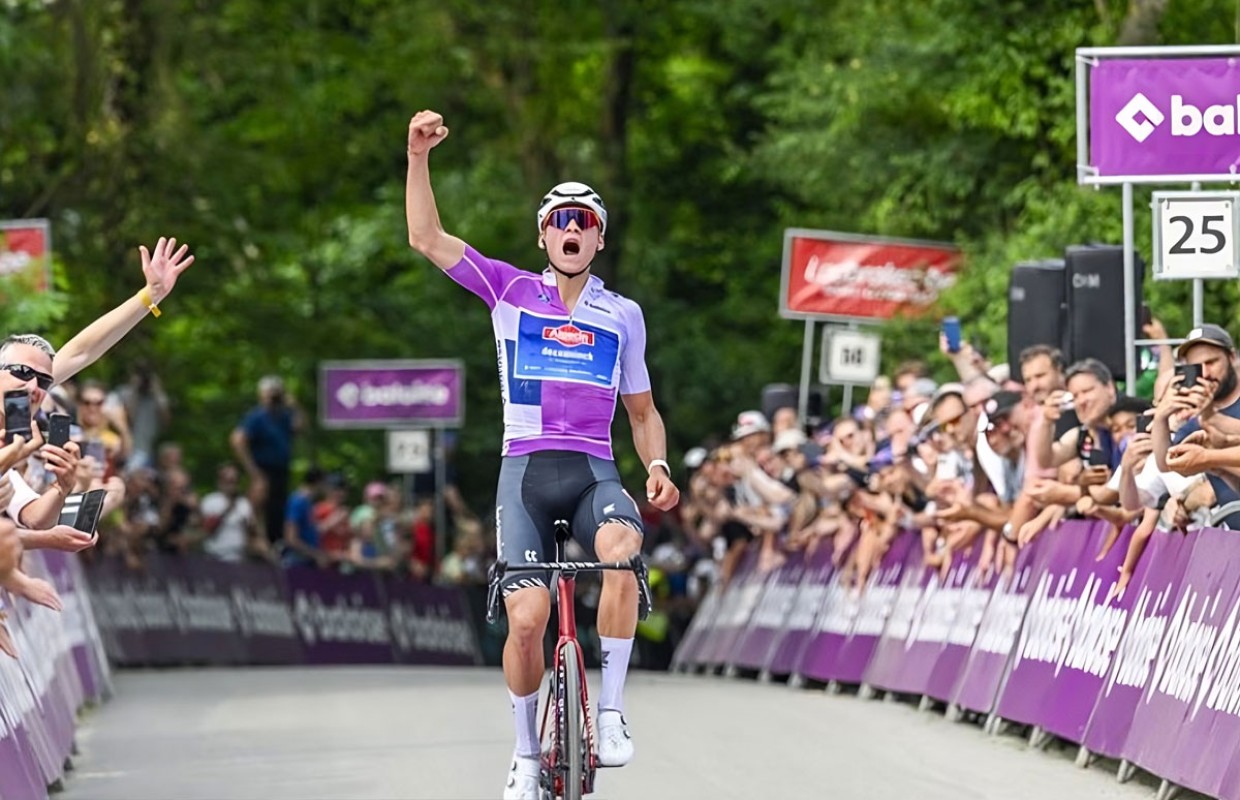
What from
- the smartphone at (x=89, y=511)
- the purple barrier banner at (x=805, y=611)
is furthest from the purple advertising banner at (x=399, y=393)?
the smartphone at (x=89, y=511)

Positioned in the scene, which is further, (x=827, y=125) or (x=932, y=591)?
(x=827, y=125)

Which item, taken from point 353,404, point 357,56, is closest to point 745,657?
point 353,404

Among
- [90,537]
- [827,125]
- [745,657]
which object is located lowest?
[745,657]

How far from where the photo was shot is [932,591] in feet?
62.3

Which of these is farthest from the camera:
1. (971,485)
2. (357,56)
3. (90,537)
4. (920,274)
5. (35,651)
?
(357,56)

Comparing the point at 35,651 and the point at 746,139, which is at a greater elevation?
the point at 746,139

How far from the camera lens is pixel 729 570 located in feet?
89.4

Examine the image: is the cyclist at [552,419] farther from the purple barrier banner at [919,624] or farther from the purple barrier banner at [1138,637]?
the purple barrier banner at [919,624]

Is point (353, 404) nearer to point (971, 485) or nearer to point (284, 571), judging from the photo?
point (284, 571)

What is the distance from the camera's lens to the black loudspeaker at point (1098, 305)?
1877 centimetres

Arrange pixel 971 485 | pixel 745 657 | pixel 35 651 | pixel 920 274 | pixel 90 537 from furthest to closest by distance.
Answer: pixel 920 274 → pixel 745 657 → pixel 971 485 → pixel 35 651 → pixel 90 537

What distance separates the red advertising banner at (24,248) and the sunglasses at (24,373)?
47.0 ft

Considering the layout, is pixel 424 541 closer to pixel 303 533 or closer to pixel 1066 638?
pixel 303 533

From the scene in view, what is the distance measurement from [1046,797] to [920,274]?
1724 cm
